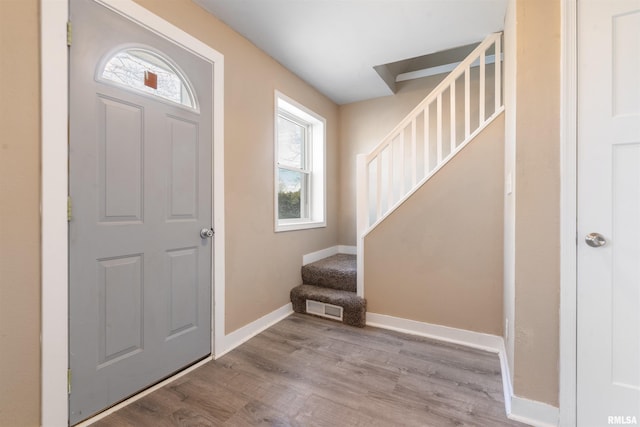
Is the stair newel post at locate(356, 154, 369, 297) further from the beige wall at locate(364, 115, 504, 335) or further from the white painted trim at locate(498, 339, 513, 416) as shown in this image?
the white painted trim at locate(498, 339, 513, 416)

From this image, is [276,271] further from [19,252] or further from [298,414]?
[19,252]

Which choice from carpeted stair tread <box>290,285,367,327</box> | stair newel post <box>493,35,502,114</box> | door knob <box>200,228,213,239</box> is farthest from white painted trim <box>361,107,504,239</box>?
door knob <box>200,228,213,239</box>

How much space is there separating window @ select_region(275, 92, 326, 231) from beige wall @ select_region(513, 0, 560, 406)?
205 cm

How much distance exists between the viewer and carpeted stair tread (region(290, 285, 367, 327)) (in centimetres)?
256

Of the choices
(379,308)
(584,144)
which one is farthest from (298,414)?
(584,144)

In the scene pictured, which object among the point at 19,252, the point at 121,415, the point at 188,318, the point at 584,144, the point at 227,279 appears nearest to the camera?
the point at 19,252

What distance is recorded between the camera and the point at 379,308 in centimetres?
257

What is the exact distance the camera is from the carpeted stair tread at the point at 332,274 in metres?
2.82

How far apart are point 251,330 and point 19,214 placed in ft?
5.61

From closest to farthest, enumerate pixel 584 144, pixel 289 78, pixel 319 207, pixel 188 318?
pixel 584 144 → pixel 188 318 → pixel 289 78 → pixel 319 207

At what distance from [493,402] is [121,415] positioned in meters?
2.05

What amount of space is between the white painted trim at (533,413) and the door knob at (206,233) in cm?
208

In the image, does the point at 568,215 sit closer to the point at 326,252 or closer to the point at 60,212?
the point at 60,212

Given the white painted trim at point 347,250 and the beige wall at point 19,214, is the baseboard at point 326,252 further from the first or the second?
the beige wall at point 19,214
